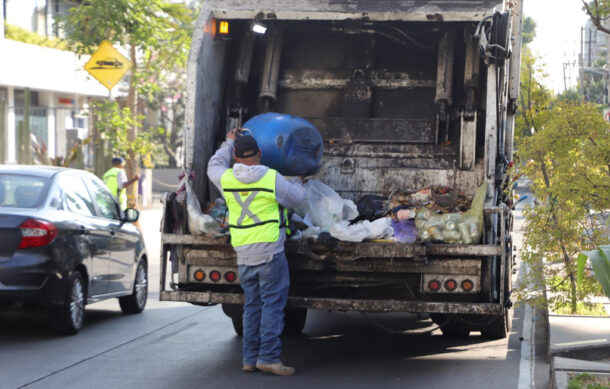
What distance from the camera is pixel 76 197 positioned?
9109 mm

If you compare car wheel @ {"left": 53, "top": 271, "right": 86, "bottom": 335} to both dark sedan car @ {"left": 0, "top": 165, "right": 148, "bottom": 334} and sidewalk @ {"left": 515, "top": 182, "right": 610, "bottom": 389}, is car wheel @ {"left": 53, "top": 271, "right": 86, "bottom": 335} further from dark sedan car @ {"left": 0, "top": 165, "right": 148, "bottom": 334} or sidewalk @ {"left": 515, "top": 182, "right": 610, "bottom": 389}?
sidewalk @ {"left": 515, "top": 182, "right": 610, "bottom": 389}

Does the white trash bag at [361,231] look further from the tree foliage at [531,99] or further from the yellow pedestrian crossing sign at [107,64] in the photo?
the yellow pedestrian crossing sign at [107,64]

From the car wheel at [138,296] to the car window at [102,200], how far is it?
2.42 ft

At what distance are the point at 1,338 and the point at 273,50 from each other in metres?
3.37

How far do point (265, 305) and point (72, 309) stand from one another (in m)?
2.33

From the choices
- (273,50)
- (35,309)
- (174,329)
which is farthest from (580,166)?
(35,309)

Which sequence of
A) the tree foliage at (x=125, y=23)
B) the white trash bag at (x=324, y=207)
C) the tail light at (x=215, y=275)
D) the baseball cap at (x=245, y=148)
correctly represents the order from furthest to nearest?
the tree foliage at (x=125, y=23) → the white trash bag at (x=324, y=207) → the tail light at (x=215, y=275) → the baseball cap at (x=245, y=148)

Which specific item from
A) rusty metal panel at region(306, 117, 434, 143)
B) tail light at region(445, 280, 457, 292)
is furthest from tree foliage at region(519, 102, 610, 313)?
tail light at region(445, 280, 457, 292)

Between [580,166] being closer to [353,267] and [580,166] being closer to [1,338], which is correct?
[353,267]

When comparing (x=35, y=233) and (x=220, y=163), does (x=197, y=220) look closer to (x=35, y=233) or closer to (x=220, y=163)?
(x=220, y=163)

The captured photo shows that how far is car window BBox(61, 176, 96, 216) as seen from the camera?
8.89 meters

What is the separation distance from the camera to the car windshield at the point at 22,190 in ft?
27.6

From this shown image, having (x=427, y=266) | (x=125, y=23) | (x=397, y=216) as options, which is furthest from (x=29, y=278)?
(x=125, y=23)

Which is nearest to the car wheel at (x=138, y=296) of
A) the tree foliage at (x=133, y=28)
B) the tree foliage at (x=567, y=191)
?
the tree foliage at (x=567, y=191)
